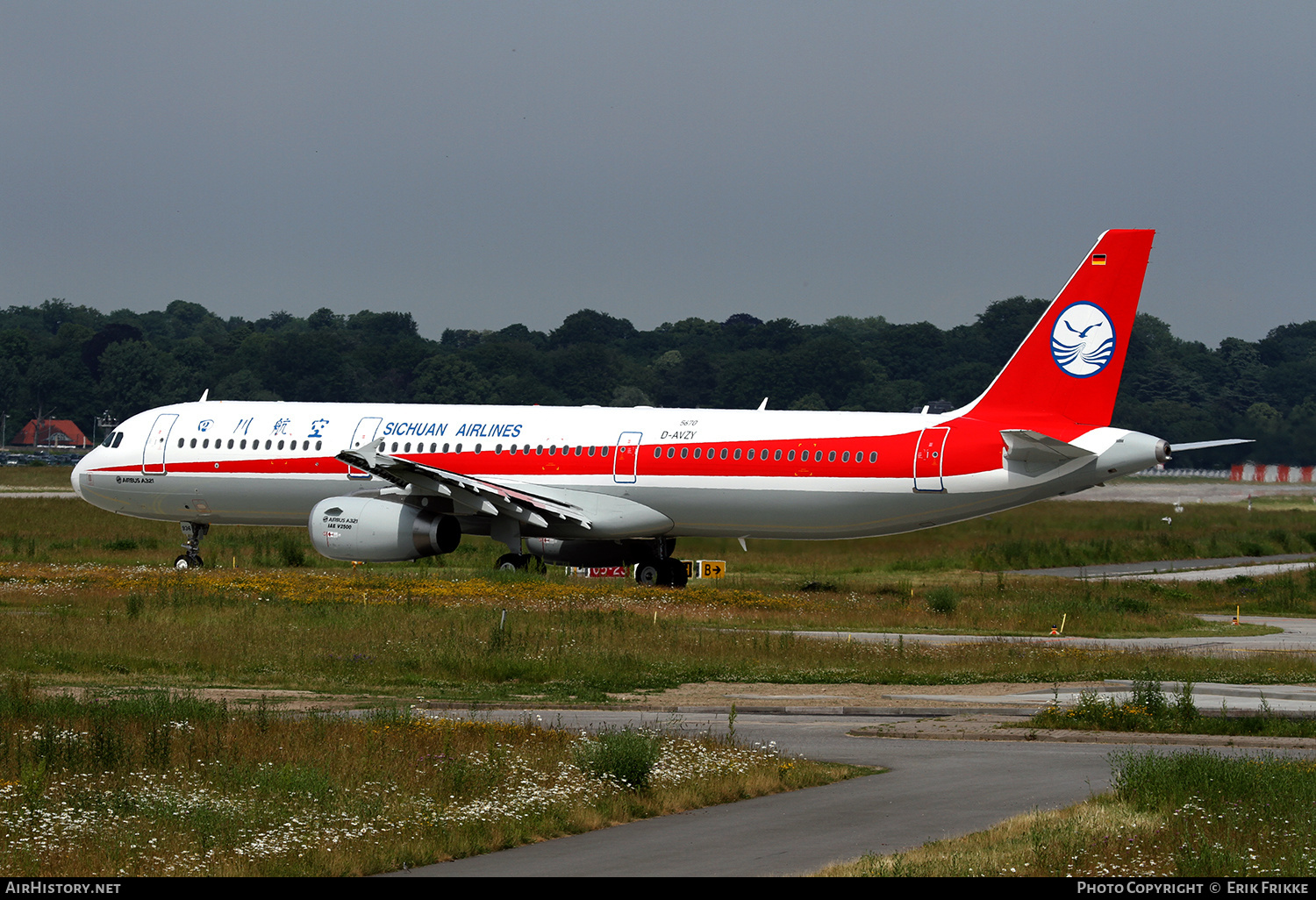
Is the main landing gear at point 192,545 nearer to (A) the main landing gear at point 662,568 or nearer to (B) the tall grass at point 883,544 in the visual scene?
(B) the tall grass at point 883,544

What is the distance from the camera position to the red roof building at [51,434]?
171125 millimetres

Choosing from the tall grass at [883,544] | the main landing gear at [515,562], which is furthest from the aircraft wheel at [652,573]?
the main landing gear at [515,562]

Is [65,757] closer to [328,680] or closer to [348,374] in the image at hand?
[328,680]

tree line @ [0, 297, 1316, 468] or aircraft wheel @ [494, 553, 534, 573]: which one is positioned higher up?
tree line @ [0, 297, 1316, 468]

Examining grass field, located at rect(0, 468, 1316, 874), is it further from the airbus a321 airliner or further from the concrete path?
the airbus a321 airliner

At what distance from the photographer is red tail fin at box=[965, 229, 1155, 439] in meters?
35.5

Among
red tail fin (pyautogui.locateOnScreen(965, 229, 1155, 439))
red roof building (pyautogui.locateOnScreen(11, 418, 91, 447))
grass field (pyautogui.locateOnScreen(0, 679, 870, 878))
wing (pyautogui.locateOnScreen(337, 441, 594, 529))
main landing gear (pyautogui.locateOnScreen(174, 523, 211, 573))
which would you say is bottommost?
red roof building (pyautogui.locateOnScreen(11, 418, 91, 447))

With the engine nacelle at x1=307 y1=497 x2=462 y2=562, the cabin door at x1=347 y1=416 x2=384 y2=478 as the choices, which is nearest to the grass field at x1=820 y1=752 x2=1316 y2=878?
the engine nacelle at x1=307 y1=497 x2=462 y2=562

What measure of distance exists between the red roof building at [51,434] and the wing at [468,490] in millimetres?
139964

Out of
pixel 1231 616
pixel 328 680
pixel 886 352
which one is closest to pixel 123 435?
pixel 328 680

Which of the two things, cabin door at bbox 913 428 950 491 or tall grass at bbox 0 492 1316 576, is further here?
tall grass at bbox 0 492 1316 576

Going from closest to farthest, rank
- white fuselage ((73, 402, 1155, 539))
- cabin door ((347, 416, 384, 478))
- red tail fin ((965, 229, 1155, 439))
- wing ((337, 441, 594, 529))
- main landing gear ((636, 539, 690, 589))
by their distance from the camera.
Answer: red tail fin ((965, 229, 1155, 439)) < white fuselage ((73, 402, 1155, 539)) < wing ((337, 441, 594, 529)) < main landing gear ((636, 539, 690, 589)) < cabin door ((347, 416, 384, 478))

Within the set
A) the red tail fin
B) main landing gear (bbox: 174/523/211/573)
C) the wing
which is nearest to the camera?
the red tail fin

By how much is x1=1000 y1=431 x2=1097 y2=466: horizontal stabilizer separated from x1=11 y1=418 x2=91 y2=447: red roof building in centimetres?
14891
